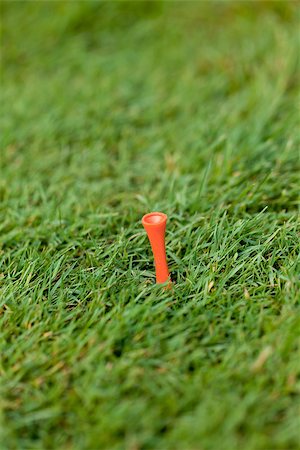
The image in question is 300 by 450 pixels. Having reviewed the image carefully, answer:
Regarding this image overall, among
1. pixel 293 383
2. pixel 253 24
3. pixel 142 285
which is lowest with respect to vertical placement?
pixel 293 383

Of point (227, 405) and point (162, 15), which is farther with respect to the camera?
point (162, 15)

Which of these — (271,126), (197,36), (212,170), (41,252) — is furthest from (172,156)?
(197,36)

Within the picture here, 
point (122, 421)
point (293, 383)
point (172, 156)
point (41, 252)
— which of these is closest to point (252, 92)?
point (172, 156)

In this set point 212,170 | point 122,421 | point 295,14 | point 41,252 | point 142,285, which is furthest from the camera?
point 295,14

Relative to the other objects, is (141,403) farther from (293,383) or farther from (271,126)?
(271,126)

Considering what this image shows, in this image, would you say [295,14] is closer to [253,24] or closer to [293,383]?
[253,24]

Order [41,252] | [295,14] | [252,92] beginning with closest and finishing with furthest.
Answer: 1. [41,252]
2. [252,92]
3. [295,14]

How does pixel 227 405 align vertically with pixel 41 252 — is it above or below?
below
